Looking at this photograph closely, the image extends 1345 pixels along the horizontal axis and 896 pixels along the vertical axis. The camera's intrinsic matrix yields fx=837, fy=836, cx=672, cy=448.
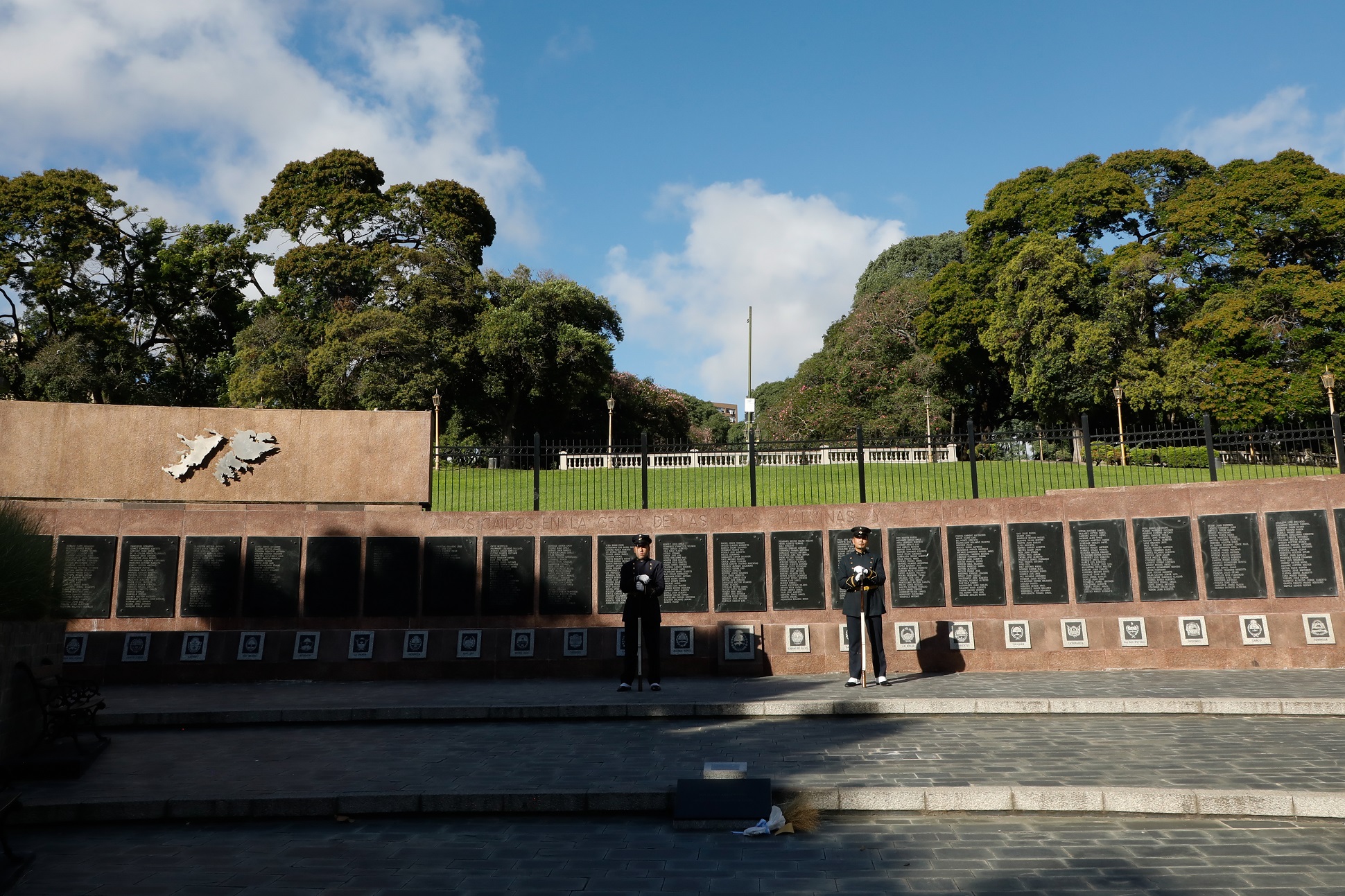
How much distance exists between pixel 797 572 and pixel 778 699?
12.4 feet

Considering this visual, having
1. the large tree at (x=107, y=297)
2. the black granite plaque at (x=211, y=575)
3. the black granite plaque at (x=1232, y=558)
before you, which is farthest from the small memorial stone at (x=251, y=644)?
the large tree at (x=107, y=297)

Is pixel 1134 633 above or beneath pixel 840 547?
beneath

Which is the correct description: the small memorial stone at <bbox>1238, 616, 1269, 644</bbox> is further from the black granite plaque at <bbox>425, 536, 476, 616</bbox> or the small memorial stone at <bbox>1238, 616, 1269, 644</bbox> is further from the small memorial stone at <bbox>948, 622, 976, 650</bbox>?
the black granite plaque at <bbox>425, 536, 476, 616</bbox>

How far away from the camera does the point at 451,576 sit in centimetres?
1387

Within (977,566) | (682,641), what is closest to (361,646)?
(682,641)

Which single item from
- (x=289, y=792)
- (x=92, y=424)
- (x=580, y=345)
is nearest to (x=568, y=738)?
(x=289, y=792)

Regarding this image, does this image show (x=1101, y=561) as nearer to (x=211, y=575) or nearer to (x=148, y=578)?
(x=211, y=575)

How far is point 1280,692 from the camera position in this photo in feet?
31.9

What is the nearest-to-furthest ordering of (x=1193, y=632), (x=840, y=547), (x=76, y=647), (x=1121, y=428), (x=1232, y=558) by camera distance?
1. (x=1193, y=632)
2. (x=1232, y=558)
3. (x=76, y=647)
4. (x=840, y=547)
5. (x=1121, y=428)

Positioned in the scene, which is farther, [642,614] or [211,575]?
[211,575]

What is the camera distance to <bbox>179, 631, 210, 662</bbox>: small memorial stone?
43.5 ft

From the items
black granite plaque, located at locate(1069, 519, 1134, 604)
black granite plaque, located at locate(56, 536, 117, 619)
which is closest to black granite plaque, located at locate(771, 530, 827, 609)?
black granite plaque, located at locate(1069, 519, 1134, 604)

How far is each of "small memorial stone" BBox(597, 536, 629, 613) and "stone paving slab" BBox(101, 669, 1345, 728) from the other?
1.73 meters

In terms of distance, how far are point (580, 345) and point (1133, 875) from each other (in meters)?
41.4
